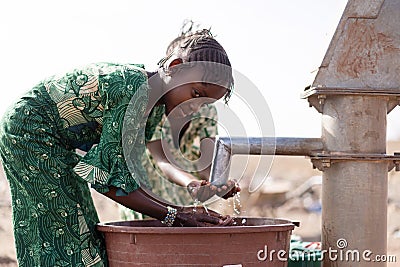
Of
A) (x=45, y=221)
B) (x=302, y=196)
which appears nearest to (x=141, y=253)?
(x=45, y=221)

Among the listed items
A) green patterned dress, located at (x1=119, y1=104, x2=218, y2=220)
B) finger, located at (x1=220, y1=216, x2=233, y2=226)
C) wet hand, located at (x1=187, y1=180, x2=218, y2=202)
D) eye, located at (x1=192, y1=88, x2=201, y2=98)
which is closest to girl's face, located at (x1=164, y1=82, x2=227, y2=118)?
eye, located at (x1=192, y1=88, x2=201, y2=98)

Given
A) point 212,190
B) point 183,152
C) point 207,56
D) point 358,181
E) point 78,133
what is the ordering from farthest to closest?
point 183,152 → point 358,181 → point 212,190 → point 78,133 → point 207,56

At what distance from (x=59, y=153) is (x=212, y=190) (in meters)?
0.58

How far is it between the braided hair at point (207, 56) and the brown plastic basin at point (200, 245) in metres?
0.52

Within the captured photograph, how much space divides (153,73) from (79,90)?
26 cm

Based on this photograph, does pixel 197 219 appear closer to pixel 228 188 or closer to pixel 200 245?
pixel 200 245

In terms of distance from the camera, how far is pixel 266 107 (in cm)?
279

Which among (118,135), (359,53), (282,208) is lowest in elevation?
(118,135)

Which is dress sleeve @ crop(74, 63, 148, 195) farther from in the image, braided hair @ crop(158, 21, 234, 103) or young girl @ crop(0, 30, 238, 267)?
braided hair @ crop(158, 21, 234, 103)

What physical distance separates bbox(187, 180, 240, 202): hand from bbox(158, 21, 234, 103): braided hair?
0.37m

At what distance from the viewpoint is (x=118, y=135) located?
8.23ft

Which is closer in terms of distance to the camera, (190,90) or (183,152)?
(190,90)

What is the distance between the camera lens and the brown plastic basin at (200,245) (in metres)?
2.50

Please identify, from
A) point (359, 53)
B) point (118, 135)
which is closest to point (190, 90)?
point (118, 135)
